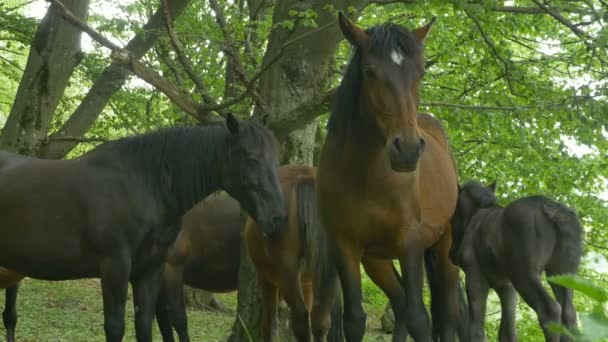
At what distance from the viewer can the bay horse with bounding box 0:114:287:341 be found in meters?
6.05

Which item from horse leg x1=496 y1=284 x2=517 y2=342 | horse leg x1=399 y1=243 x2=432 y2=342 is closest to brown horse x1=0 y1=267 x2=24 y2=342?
horse leg x1=399 y1=243 x2=432 y2=342

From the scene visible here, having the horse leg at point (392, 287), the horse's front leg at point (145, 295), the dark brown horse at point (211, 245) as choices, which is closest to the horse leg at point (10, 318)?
the dark brown horse at point (211, 245)

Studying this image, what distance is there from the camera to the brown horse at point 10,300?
789 centimetres

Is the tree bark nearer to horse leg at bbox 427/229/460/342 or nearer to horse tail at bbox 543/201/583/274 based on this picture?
horse leg at bbox 427/229/460/342

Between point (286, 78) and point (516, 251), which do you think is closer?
point (516, 251)

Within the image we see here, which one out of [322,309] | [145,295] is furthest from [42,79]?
[322,309]

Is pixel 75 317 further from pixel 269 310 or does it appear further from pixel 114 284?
pixel 114 284

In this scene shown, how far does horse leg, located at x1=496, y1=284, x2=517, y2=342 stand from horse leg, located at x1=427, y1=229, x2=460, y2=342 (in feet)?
1.81

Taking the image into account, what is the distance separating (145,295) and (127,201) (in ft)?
2.63

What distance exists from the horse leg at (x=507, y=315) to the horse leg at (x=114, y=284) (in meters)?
3.26

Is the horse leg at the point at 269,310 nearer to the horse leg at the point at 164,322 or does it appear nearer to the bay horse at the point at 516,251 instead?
the horse leg at the point at 164,322

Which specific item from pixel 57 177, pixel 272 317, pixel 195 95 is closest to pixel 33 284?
pixel 195 95

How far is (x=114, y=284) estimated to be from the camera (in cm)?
589

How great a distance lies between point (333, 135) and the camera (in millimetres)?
5207
